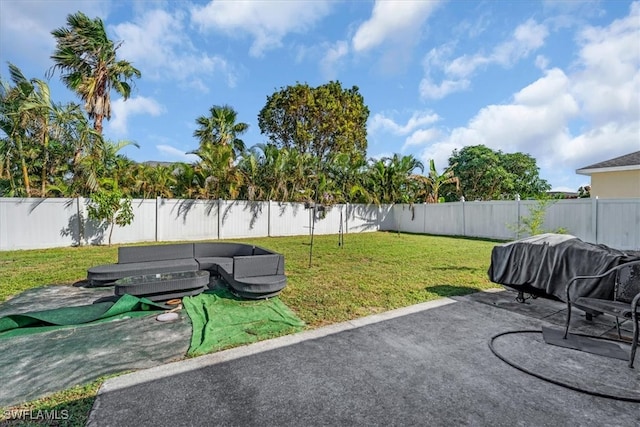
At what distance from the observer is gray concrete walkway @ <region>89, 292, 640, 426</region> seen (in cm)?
205

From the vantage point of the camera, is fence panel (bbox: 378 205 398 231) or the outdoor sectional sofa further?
fence panel (bbox: 378 205 398 231)

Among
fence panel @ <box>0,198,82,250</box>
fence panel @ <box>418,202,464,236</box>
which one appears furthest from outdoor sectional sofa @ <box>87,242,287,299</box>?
fence panel @ <box>418,202,464,236</box>

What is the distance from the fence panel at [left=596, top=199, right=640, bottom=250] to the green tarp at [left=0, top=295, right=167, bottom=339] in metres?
13.0

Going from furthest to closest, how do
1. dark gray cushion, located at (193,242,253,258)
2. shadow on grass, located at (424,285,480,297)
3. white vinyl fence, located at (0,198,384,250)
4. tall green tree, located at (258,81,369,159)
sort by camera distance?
tall green tree, located at (258,81,369,159), white vinyl fence, located at (0,198,384,250), dark gray cushion, located at (193,242,253,258), shadow on grass, located at (424,285,480,297)

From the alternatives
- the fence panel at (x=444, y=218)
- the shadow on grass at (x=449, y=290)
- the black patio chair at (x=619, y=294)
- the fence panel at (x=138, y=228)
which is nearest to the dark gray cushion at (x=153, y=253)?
the shadow on grass at (x=449, y=290)

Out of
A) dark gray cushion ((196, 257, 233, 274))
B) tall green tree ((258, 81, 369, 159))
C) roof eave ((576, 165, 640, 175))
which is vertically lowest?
dark gray cushion ((196, 257, 233, 274))

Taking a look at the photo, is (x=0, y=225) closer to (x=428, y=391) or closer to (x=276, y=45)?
(x=276, y=45)

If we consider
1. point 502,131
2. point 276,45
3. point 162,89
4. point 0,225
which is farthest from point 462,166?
point 0,225

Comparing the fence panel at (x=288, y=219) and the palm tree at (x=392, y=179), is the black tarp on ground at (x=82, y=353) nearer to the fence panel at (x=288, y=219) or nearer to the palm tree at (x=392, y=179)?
the fence panel at (x=288, y=219)

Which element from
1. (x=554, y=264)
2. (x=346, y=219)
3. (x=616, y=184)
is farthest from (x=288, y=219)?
(x=616, y=184)

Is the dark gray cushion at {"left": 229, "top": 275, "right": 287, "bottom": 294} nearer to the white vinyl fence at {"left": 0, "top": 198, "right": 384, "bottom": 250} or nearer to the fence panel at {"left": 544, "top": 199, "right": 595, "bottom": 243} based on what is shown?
the white vinyl fence at {"left": 0, "top": 198, "right": 384, "bottom": 250}

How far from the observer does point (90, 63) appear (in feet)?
41.4

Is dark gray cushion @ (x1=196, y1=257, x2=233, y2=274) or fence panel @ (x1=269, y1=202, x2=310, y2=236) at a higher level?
fence panel @ (x1=269, y1=202, x2=310, y2=236)

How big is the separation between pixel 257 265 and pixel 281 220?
10.6 m
